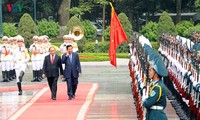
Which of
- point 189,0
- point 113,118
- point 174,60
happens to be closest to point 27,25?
point 189,0

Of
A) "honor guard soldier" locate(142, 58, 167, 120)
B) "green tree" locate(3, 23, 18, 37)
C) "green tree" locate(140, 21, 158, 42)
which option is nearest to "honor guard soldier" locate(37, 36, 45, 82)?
"honor guard soldier" locate(142, 58, 167, 120)

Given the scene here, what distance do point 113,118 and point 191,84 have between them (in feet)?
7.05

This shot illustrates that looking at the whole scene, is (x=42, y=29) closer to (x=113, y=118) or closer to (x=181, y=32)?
(x=181, y=32)

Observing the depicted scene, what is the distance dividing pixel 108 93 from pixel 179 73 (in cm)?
438

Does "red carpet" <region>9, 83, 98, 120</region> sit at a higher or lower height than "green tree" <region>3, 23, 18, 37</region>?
lower

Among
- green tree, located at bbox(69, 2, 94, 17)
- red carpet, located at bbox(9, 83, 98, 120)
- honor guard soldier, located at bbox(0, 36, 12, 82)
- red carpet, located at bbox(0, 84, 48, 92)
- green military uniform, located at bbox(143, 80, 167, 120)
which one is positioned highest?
green tree, located at bbox(69, 2, 94, 17)

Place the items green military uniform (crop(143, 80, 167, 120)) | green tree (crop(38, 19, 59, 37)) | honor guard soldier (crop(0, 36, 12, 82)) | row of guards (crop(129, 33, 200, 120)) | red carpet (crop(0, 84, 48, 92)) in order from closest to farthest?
1. green military uniform (crop(143, 80, 167, 120))
2. row of guards (crop(129, 33, 200, 120))
3. red carpet (crop(0, 84, 48, 92))
4. honor guard soldier (crop(0, 36, 12, 82))
5. green tree (crop(38, 19, 59, 37))

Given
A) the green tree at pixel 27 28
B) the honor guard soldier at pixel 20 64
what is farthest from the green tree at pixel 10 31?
the honor guard soldier at pixel 20 64

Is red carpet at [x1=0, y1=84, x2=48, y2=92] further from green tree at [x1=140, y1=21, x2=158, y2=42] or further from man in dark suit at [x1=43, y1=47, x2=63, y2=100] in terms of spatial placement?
green tree at [x1=140, y1=21, x2=158, y2=42]

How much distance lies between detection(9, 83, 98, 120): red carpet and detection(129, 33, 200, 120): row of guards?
5.19ft

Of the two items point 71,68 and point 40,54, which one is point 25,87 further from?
point 71,68

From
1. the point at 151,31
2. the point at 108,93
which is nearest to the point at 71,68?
the point at 108,93

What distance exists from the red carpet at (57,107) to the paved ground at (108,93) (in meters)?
0.25

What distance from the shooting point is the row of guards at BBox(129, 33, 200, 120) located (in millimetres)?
13586
